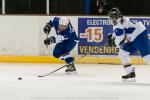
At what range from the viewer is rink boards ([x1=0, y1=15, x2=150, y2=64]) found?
1152 cm

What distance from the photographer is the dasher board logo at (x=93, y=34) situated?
11594 mm

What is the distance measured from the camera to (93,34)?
1165 centimetres

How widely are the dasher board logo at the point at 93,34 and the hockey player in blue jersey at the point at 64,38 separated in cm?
164

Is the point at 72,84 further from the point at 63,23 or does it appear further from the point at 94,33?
the point at 94,33

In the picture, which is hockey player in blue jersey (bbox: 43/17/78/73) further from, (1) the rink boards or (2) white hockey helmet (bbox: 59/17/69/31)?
(1) the rink boards

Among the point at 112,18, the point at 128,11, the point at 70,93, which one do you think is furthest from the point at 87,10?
the point at 70,93

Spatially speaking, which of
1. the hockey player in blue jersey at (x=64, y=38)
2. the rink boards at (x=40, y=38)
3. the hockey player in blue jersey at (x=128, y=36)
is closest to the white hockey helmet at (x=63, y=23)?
the hockey player in blue jersey at (x=64, y=38)

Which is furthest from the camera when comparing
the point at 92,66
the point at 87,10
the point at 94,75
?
the point at 87,10

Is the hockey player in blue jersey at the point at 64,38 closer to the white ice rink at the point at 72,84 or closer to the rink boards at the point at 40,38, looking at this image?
the white ice rink at the point at 72,84

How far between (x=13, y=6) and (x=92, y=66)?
240 centimetres

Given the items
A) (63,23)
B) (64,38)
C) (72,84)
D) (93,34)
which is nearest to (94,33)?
(93,34)

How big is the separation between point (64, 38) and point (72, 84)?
154 cm

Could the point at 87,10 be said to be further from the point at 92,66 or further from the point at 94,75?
the point at 94,75

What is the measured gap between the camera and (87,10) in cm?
1223
